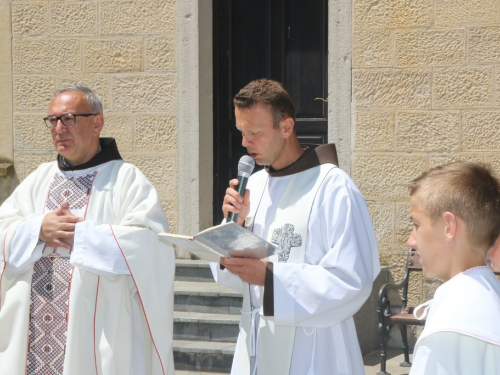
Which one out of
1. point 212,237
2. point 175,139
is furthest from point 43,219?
point 175,139

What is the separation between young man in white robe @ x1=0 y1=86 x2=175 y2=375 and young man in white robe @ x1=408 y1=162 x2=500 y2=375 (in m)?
2.12

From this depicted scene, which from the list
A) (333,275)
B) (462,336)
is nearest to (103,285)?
(333,275)

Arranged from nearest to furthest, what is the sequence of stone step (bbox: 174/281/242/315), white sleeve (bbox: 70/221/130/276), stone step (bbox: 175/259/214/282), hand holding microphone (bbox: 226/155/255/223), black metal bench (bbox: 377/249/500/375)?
hand holding microphone (bbox: 226/155/255/223) < white sleeve (bbox: 70/221/130/276) < black metal bench (bbox: 377/249/500/375) < stone step (bbox: 174/281/242/315) < stone step (bbox: 175/259/214/282)

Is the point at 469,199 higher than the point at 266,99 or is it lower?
lower

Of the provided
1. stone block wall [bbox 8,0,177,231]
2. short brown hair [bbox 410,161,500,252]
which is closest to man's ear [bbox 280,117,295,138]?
short brown hair [bbox 410,161,500,252]

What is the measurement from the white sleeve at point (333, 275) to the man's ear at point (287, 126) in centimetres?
33

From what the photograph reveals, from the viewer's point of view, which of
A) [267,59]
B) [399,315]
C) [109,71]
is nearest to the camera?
[399,315]

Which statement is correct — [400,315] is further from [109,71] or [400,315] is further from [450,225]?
[450,225]

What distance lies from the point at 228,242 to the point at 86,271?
1.26 meters

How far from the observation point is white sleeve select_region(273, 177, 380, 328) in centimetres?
331

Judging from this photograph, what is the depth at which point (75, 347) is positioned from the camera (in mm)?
4117

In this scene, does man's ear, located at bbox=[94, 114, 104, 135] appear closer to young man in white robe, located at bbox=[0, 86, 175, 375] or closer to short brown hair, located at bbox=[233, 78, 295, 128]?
young man in white robe, located at bbox=[0, 86, 175, 375]

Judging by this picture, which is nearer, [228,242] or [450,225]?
[450,225]

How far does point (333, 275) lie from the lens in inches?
131
